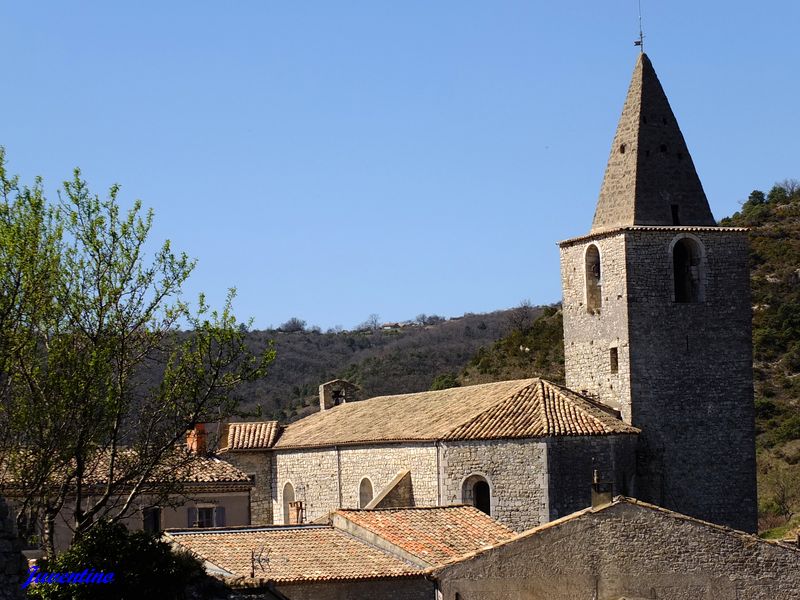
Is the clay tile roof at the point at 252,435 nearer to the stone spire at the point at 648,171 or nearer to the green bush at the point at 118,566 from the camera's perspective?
the stone spire at the point at 648,171

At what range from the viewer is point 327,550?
85.8 ft

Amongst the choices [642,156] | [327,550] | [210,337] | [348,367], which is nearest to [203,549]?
[327,550]

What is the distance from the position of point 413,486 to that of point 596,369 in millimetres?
5276

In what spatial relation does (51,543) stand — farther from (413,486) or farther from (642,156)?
(642,156)

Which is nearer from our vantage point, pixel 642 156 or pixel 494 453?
pixel 494 453

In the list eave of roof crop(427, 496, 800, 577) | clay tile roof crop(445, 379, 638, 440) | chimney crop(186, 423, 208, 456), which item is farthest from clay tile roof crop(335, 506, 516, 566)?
chimney crop(186, 423, 208, 456)

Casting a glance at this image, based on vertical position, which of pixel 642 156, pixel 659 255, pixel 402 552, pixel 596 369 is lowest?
pixel 402 552

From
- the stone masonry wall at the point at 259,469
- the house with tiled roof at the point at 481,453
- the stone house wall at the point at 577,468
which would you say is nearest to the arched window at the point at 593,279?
the house with tiled roof at the point at 481,453

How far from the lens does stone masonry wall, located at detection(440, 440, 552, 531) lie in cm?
3058

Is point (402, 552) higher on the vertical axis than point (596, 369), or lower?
lower

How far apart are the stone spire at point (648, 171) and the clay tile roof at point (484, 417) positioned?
4.68 meters

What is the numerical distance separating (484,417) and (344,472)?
658 centimetres

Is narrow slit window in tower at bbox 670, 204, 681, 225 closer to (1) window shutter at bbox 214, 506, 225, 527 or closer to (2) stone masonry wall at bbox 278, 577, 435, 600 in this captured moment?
(1) window shutter at bbox 214, 506, 225, 527

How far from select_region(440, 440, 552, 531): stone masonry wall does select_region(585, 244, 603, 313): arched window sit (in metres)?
5.37
